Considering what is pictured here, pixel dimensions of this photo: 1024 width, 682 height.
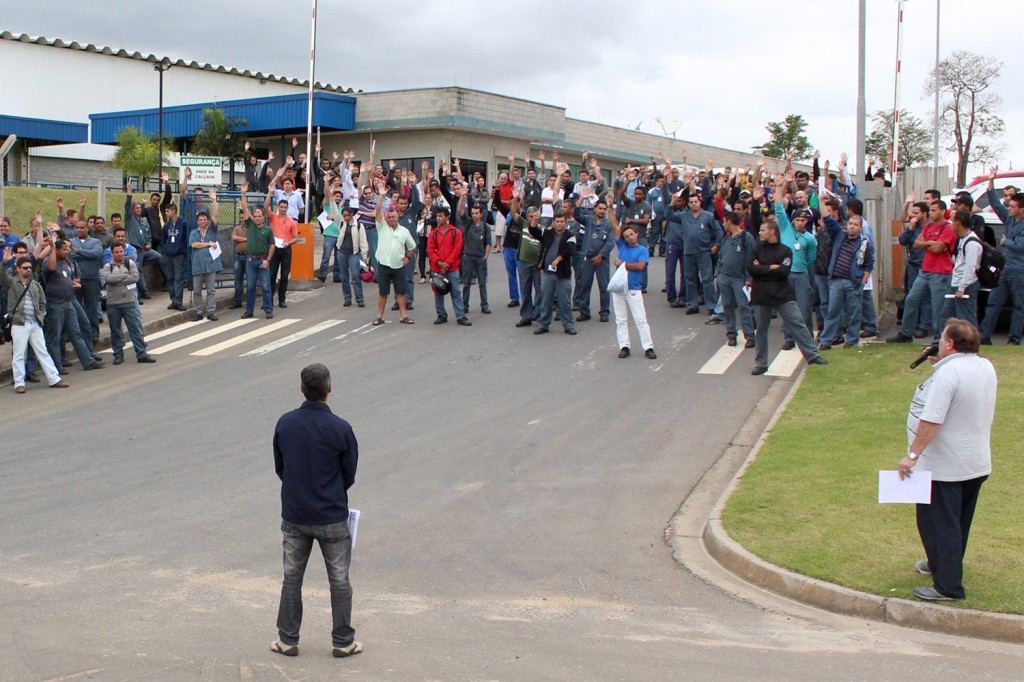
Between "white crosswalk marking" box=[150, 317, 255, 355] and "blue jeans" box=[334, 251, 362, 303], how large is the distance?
1.89 m

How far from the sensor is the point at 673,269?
62.2ft

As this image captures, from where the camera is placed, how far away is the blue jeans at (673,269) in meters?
18.6

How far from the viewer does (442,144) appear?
3769 centimetres

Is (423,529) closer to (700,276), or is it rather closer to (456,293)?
(456,293)

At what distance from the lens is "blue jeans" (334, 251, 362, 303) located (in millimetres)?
19781

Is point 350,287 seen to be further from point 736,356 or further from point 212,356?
point 736,356

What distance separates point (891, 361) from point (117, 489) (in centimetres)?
962

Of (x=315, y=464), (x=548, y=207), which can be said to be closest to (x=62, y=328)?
(x=548, y=207)

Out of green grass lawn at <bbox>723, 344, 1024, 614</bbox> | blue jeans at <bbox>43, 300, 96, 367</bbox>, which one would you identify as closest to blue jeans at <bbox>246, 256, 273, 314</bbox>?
blue jeans at <bbox>43, 300, 96, 367</bbox>

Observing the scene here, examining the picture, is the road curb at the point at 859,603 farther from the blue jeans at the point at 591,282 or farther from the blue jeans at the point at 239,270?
the blue jeans at the point at 239,270

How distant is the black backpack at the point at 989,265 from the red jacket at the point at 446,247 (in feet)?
26.4

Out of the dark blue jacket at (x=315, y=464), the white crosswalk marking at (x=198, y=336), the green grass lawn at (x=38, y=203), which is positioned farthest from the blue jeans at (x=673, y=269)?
the green grass lawn at (x=38, y=203)

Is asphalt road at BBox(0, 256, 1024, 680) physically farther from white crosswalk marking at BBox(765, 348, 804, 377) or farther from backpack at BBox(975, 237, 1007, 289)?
backpack at BBox(975, 237, 1007, 289)

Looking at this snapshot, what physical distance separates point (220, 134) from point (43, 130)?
14626 mm
